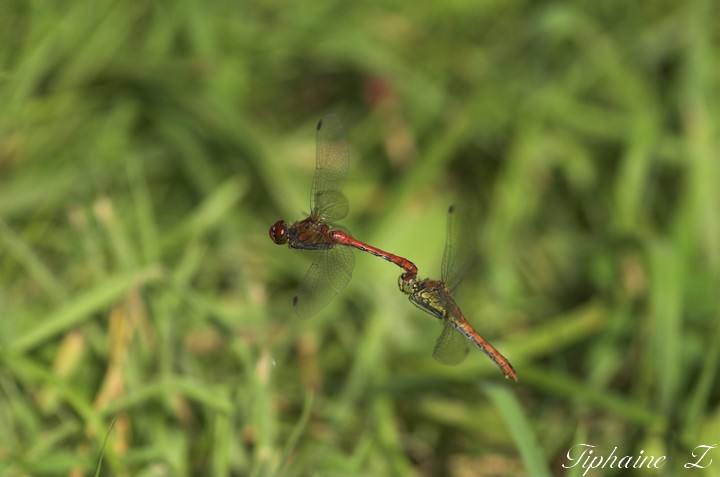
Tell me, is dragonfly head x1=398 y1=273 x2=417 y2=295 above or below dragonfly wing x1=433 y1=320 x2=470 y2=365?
above

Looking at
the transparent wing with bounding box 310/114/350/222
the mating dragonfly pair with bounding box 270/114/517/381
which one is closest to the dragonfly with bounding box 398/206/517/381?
the mating dragonfly pair with bounding box 270/114/517/381

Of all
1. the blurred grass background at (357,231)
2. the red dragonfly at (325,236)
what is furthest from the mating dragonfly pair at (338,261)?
the blurred grass background at (357,231)

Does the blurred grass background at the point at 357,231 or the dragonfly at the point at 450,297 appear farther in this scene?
the blurred grass background at the point at 357,231

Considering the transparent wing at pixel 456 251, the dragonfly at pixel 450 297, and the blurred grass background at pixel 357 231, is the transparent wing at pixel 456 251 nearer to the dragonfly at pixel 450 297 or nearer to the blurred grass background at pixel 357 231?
the dragonfly at pixel 450 297

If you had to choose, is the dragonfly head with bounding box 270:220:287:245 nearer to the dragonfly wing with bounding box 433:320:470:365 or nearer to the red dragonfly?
the red dragonfly

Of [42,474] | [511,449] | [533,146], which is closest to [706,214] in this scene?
[533,146]

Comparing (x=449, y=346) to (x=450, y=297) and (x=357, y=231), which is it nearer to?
(x=450, y=297)
